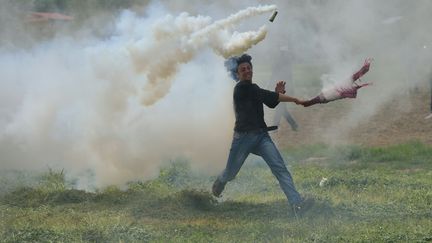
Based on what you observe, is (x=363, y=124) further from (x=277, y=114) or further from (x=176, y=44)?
(x=176, y=44)

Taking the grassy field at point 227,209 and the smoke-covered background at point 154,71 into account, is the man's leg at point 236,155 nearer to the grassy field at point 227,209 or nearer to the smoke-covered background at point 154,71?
the grassy field at point 227,209

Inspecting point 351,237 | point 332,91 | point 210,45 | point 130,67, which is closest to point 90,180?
point 130,67

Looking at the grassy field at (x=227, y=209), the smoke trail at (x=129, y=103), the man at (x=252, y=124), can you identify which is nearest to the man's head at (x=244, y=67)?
the man at (x=252, y=124)

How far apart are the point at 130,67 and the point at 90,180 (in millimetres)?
1828

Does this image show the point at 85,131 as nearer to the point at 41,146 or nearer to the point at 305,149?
the point at 41,146

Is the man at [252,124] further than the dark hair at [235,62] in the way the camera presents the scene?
No

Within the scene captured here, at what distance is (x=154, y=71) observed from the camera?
10.6 meters

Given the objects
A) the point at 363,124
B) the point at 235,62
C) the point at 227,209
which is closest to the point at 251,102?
the point at 235,62

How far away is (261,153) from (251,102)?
640 millimetres

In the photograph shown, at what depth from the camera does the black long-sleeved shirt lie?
9.11 m

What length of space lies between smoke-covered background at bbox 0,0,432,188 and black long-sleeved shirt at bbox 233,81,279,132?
3.85 ft

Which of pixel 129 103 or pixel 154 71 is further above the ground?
pixel 154 71

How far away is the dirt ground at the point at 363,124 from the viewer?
16141 millimetres

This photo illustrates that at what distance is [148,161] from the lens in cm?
1112
